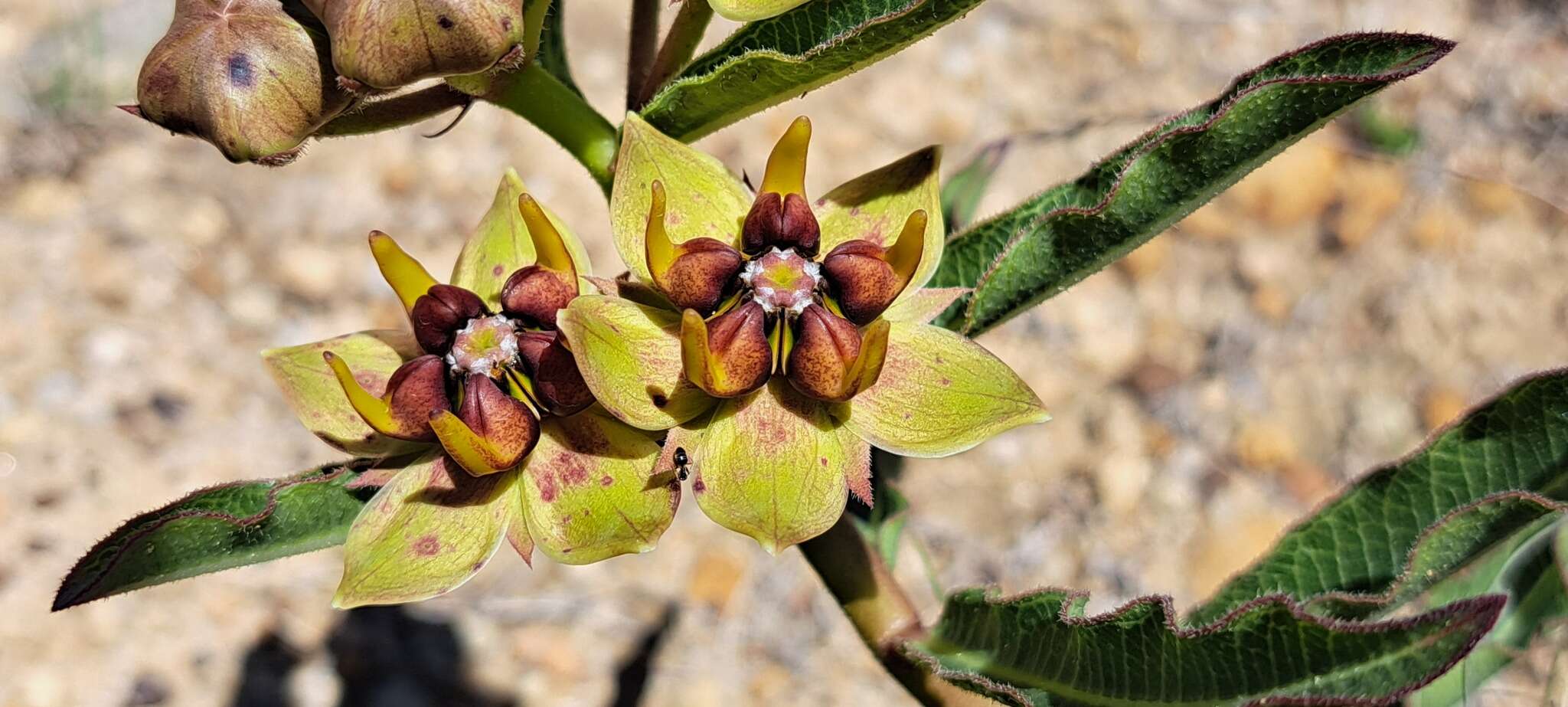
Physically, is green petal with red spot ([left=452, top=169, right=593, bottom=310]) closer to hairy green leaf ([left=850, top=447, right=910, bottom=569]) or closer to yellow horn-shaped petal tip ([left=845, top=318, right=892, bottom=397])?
yellow horn-shaped petal tip ([left=845, top=318, right=892, bottom=397])

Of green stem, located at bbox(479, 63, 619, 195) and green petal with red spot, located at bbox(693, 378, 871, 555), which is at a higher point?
green stem, located at bbox(479, 63, 619, 195)

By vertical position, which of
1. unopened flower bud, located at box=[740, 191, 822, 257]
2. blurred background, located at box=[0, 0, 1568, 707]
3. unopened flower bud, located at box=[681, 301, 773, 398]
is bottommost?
blurred background, located at box=[0, 0, 1568, 707]

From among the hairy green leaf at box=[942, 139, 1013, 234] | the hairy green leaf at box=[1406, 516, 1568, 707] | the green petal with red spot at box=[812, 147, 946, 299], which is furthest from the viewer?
the hairy green leaf at box=[942, 139, 1013, 234]

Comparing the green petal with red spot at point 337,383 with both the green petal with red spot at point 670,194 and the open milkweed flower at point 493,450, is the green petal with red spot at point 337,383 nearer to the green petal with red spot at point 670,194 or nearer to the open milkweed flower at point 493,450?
the open milkweed flower at point 493,450

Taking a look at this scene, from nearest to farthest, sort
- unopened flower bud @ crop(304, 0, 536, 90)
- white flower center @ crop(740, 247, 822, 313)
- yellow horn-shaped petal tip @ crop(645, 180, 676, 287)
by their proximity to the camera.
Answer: unopened flower bud @ crop(304, 0, 536, 90), yellow horn-shaped petal tip @ crop(645, 180, 676, 287), white flower center @ crop(740, 247, 822, 313)

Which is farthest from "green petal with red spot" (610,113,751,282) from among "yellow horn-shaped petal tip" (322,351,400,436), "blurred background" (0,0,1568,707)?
"blurred background" (0,0,1568,707)

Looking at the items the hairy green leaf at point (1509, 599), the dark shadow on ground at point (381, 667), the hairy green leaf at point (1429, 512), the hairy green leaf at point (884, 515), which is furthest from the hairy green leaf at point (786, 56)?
the dark shadow on ground at point (381, 667)

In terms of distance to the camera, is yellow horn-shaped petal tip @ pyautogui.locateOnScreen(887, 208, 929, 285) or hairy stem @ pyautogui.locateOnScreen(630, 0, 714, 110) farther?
hairy stem @ pyautogui.locateOnScreen(630, 0, 714, 110)
